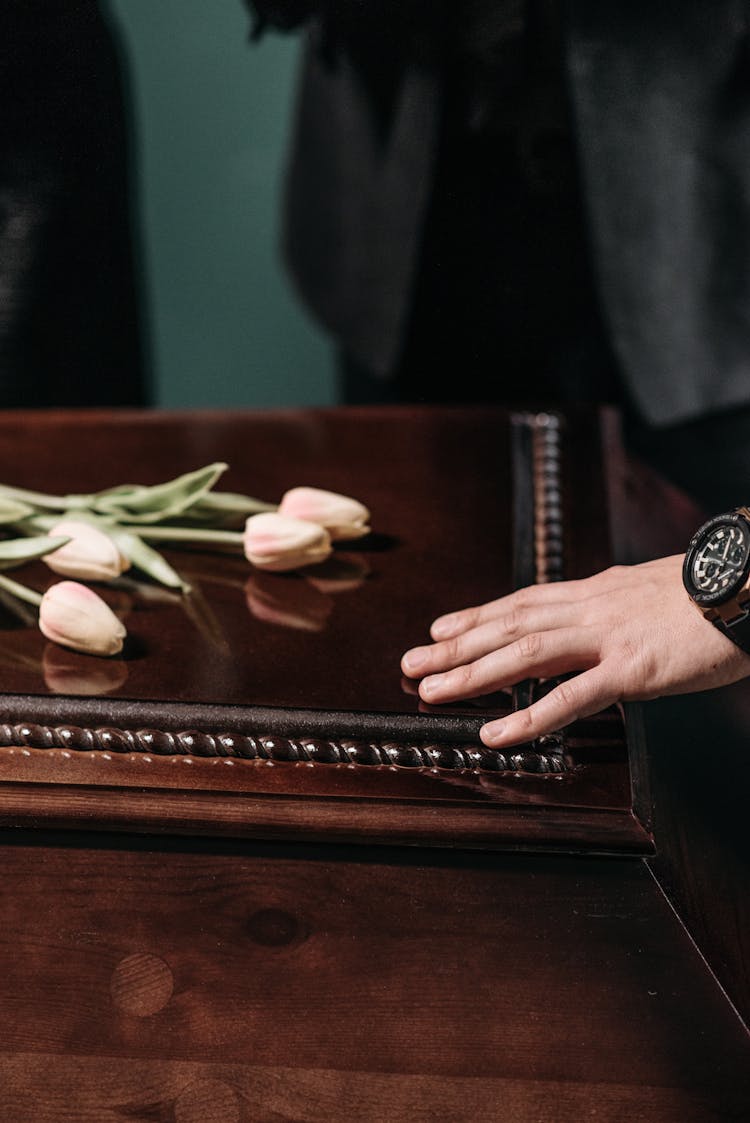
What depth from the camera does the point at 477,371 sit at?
59.6 inches

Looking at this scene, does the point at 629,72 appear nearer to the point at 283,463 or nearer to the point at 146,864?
the point at 283,463

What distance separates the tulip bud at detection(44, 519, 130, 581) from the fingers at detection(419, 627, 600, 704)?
0.71 feet

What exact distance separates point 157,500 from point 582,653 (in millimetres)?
316

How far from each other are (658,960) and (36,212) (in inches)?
36.7

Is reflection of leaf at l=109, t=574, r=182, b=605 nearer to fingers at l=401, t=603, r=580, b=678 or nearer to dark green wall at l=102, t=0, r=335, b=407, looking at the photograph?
fingers at l=401, t=603, r=580, b=678

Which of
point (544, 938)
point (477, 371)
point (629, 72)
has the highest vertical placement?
point (629, 72)

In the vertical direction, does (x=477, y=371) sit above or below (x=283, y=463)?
below

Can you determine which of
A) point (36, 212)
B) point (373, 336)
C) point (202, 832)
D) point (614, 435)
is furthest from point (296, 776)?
point (373, 336)

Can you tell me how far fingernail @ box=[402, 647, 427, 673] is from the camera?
61cm

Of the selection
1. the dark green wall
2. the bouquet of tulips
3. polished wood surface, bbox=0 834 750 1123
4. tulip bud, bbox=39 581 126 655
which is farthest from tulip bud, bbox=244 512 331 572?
the dark green wall

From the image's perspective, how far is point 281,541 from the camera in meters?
0.71

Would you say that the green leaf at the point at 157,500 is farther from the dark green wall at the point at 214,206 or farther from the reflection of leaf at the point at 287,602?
the dark green wall at the point at 214,206

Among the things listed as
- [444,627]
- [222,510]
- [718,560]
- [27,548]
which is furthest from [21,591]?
[718,560]

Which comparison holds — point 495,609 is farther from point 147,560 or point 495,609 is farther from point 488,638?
point 147,560
